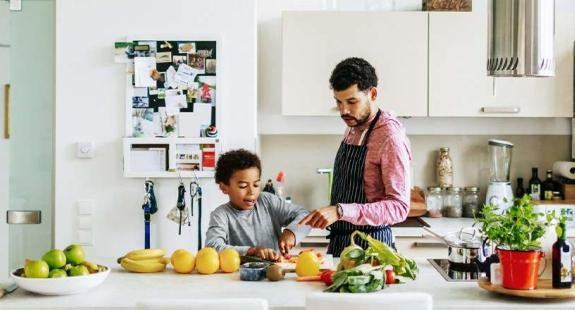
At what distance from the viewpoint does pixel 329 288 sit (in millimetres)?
2463

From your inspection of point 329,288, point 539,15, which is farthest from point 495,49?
point 329,288

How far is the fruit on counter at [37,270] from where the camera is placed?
251 centimetres

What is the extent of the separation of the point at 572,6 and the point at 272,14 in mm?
1776

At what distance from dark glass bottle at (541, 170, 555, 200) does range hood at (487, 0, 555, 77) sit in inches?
87.3

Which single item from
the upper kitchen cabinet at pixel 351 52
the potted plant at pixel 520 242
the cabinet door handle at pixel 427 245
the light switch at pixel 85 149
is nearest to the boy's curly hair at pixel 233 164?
the light switch at pixel 85 149

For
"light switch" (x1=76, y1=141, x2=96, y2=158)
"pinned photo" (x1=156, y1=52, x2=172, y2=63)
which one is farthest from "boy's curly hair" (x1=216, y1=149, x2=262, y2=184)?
"light switch" (x1=76, y1=141, x2=96, y2=158)

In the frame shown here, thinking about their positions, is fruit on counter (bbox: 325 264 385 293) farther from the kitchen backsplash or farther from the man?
the kitchen backsplash

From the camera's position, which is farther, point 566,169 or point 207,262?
point 566,169

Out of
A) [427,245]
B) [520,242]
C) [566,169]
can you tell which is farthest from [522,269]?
[566,169]

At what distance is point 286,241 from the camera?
3.24 m

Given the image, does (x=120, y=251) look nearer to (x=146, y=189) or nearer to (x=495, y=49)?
(x=146, y=189)

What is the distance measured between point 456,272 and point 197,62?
6.10ft

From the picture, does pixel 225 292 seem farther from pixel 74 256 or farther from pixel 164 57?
pixel 164 57

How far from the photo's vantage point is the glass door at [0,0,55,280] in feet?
11.6
